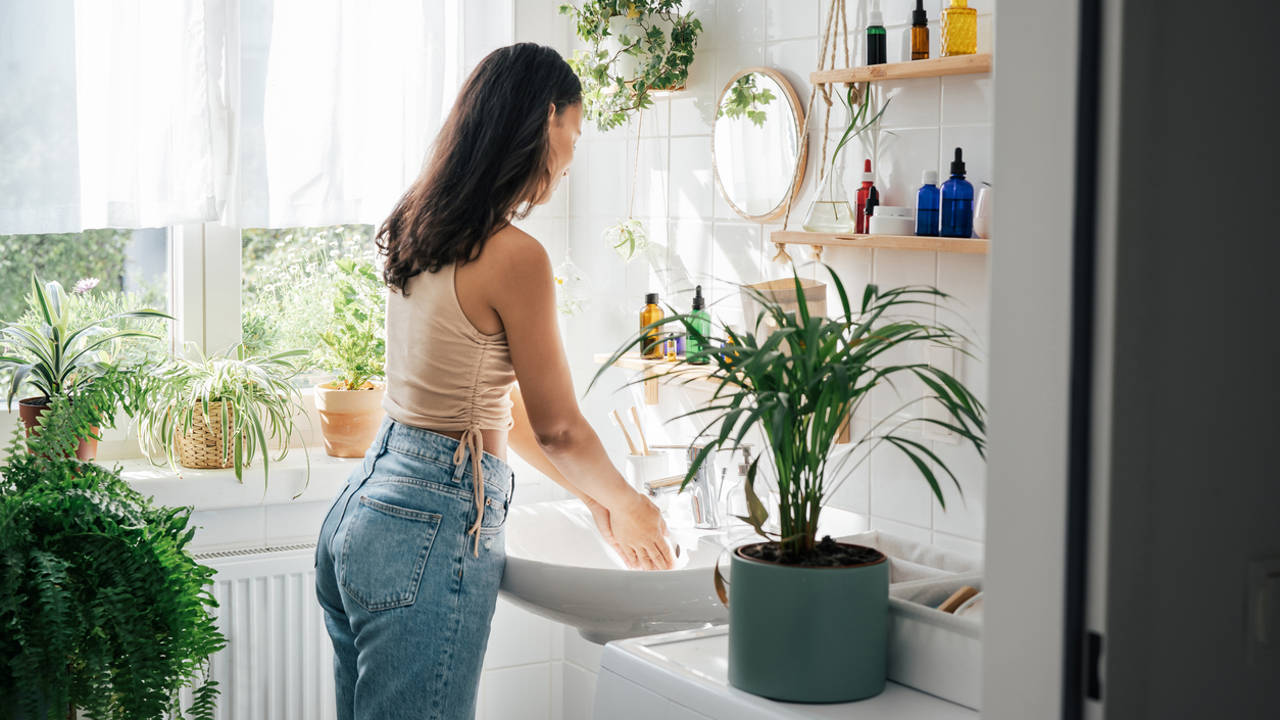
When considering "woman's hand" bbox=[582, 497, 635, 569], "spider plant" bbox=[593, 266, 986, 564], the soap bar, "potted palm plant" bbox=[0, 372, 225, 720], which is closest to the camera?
"spider plant" bbox=[593, 266, 986, 564]

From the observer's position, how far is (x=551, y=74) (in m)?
1.93

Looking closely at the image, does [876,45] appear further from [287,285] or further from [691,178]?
[287,285]

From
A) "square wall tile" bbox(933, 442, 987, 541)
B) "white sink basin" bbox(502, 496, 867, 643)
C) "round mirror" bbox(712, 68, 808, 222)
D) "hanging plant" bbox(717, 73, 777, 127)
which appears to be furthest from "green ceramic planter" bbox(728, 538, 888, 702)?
"hanging plant" bbox(717, 73, 777, 127)

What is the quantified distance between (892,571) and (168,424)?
1.54m

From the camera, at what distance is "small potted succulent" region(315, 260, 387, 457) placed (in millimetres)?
2664

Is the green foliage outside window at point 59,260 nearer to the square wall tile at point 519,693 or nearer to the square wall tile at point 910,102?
the square wall tile at point 519,693

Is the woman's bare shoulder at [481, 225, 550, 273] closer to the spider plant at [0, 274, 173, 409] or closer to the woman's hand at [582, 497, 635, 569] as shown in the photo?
the woman's hand at [582, 497, 635, 569]

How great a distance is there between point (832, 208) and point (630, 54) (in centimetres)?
73

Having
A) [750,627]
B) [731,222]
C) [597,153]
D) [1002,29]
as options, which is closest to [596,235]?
[597,153]

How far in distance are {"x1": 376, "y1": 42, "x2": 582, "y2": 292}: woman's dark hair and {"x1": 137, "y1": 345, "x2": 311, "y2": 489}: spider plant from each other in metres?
0.74

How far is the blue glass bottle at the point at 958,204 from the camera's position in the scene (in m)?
1.84

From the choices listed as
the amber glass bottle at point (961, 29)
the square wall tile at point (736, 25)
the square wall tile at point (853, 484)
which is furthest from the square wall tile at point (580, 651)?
the amber glass bottle at point (961, 29)

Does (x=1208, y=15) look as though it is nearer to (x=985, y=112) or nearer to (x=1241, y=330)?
(x=1241, y=330)

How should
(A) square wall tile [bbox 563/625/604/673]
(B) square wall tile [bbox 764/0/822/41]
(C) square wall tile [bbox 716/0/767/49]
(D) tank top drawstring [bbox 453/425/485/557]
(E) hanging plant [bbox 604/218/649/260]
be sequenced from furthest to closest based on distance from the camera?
(A) square wall tile [bbox 563/625/604/673], (E) hanging plant [bbox 604/218/649/260], (C) square wall tile [bbox 716/0/767/49], (B) square wall tile [bbox 764/0/822/41], (D) tank top drawstring [bbox 453/425/485/557]
